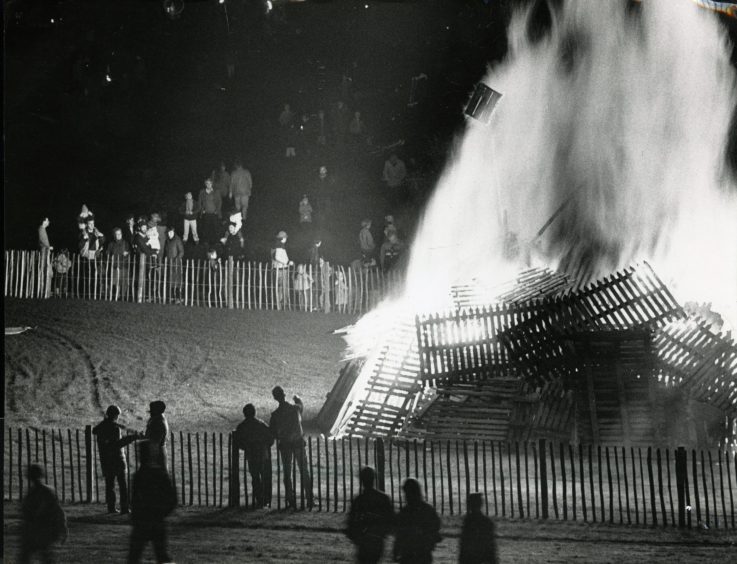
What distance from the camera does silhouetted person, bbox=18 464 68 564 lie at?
8.33 m

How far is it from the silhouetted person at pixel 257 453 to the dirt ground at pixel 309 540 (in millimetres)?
384

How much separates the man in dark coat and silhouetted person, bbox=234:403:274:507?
57.5 inches

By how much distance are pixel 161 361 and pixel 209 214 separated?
7.73 metres

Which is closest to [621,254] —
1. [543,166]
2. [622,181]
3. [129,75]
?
[622,181]

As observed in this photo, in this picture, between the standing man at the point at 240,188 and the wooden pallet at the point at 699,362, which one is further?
the standing man at the point at 240,188

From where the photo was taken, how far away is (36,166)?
Answer: 32.8 m

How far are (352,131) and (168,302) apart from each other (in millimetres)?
10089

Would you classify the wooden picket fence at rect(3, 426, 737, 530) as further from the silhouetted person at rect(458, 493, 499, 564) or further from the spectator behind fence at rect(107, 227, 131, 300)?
the spectator behind fence at rect(107, 227, 131, 300)

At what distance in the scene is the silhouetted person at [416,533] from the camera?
25.6 ft

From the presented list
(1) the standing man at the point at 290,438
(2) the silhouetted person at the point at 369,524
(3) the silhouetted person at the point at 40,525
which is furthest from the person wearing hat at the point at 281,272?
(2) the silhouetted person at the point at 369,524

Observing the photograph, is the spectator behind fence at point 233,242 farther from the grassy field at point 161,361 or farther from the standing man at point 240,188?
the grassy field at point 161,361

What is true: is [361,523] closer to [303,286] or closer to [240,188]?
[303,286]

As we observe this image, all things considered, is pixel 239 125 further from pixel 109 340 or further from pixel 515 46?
pixel 109 340

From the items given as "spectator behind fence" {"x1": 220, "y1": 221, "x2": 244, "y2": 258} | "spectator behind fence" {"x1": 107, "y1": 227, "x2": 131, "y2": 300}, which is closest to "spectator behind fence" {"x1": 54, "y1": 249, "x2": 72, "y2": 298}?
"spectator behind fence" {"x1": 107, "y1": 227, "x2": 131, "y2": 300}
